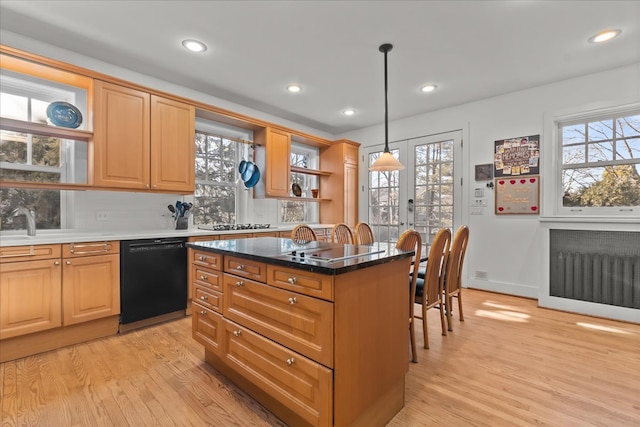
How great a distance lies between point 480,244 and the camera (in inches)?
168

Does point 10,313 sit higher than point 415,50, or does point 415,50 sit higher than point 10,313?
point 415,50

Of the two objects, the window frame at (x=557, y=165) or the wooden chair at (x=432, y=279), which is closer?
the wooden chair at (x=432, y=279)

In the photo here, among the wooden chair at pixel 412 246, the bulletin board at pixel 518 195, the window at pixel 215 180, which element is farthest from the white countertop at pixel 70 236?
the bulletin board at pixel 518 195

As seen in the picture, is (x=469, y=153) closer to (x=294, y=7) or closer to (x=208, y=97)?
(x=294, y=7)

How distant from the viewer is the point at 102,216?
3137 mm

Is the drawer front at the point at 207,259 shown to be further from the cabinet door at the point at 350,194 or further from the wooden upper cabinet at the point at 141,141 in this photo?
the cabinet door at the point at 350,194

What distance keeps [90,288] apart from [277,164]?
266cm

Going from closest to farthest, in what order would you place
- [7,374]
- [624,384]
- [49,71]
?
[624,384]
[7,374]
[49,71]

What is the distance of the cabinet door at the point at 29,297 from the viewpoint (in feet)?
7.37

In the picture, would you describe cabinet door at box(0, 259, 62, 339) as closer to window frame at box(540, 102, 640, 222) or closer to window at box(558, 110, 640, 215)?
window frame at box(540, 102, 640, 222)

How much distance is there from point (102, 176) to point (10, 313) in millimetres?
1271

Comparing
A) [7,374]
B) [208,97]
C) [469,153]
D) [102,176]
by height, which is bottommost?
[7,374]

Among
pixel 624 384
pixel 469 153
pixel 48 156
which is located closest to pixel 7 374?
pixel 48 156

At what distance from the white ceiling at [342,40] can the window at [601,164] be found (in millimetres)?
613
